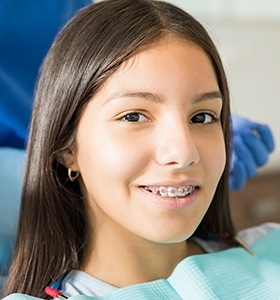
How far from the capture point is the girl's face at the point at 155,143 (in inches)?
33.9

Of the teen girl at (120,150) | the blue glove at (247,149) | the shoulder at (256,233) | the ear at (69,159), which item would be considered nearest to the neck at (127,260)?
the teen girl at (120,150)

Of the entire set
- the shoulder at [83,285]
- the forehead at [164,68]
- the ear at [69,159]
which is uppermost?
the forehead at [164,68]

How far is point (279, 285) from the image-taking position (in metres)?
0.95

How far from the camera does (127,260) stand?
0.96m

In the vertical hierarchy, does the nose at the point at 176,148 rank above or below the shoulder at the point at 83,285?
above

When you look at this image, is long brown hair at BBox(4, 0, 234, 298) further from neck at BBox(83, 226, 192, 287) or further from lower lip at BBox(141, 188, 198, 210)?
lower lip at BBox(141, 188, 198, 210)

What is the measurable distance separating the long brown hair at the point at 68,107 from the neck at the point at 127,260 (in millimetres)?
35

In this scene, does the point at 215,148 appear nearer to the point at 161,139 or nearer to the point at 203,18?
the point at 161,139

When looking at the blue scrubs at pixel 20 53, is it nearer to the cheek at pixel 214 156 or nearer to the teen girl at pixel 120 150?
the teen girl at pixel 120 150

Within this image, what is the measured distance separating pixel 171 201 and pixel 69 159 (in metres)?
0.18

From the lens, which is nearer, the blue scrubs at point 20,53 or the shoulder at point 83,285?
the shoulder at point 83,285

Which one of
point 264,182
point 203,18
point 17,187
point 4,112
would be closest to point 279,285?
point 17,187

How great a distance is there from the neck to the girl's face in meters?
0.05

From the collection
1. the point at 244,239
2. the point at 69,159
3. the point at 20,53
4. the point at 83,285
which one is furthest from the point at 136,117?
the point at 20,53
